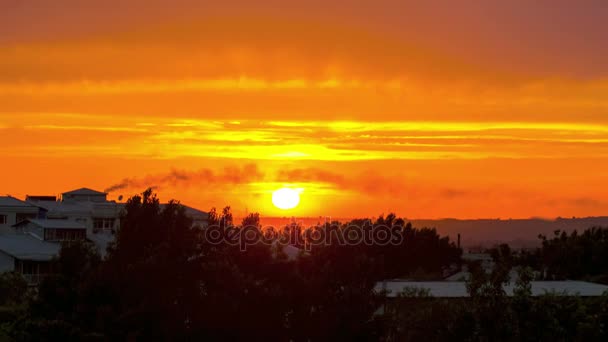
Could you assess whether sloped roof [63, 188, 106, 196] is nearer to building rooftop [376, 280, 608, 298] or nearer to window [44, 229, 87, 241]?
window [44, 229, 87, 241]

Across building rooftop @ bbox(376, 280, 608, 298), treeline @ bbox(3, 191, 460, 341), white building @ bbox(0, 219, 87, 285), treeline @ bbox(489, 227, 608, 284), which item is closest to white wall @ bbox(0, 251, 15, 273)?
white building @ bbox(0, 219, 87, 285)

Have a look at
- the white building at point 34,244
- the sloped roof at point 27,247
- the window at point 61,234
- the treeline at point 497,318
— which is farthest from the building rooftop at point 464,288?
the window at point 61,234

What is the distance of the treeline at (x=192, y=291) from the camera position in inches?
1430

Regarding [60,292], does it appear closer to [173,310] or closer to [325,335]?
[173,310]

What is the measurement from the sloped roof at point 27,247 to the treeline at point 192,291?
3451cm

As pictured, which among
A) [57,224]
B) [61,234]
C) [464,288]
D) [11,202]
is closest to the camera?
[464,288]

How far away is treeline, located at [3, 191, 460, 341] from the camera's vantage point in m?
36.3

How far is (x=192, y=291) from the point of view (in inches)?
1499

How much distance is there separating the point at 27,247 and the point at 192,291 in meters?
41.8

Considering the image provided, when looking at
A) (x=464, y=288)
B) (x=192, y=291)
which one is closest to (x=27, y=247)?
(x=464, y=288)

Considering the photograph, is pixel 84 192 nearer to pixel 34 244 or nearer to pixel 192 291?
pixel 34 244

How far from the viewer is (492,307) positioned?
3944cm

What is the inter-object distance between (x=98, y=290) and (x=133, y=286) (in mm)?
1289

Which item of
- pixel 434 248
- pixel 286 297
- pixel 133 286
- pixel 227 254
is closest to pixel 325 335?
pixel 286 297
